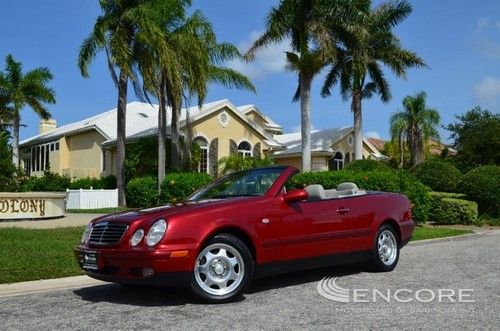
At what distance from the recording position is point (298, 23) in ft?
94.4

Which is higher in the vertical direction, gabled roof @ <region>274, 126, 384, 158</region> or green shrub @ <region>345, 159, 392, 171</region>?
gabled roof @ <region>274, 126, 384, 158</region>

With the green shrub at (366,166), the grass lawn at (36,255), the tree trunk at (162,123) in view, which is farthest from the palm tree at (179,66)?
the grass lawn at (36,255)

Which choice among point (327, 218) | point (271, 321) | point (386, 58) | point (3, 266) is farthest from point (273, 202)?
point (386, 58)

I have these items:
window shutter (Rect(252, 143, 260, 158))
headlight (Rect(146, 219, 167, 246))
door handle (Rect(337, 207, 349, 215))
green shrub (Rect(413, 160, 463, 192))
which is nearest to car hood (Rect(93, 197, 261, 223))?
headlight (Rect(146, 219, 167, 246))

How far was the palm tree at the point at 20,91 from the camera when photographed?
1658 inches

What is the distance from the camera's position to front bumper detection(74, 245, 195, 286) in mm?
5941

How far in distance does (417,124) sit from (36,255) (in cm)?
4164

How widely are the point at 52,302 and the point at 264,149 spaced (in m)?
29.9

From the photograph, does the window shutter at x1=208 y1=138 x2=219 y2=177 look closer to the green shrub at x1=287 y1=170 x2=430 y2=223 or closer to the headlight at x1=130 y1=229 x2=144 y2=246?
Answer: the green shrub at x1=287 y1=170 x2=430 y2=223

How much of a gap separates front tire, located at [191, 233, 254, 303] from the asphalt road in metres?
0.14

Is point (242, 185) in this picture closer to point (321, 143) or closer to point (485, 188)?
point (485, 188)

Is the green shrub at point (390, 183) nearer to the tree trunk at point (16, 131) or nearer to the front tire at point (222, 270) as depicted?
the front tire at point (222, 270)

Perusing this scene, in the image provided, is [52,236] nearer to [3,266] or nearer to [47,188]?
[3,266]

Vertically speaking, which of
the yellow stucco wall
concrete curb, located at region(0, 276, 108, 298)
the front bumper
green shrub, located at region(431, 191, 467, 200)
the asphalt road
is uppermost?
the yellow stucco wall
